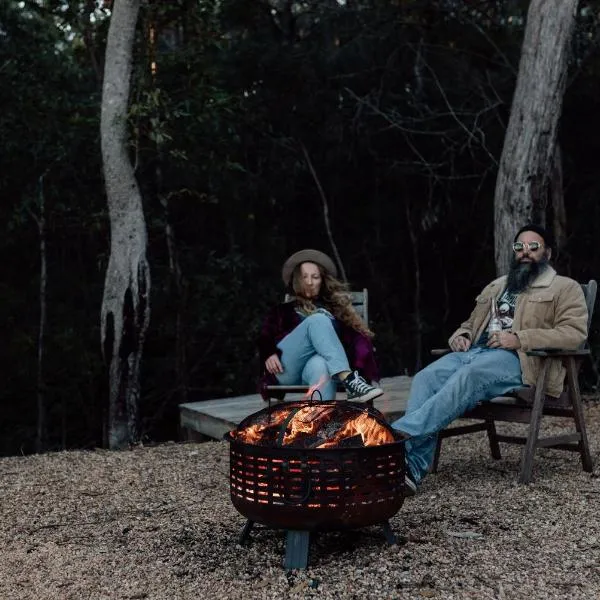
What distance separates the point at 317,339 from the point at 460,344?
2.23 ft

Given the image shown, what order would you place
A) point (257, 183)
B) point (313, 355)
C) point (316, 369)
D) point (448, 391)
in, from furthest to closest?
point (257, 183) < point (313, 355) < point (316, 369) < point (448, 391)

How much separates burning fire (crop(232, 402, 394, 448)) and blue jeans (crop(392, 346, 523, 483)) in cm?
67

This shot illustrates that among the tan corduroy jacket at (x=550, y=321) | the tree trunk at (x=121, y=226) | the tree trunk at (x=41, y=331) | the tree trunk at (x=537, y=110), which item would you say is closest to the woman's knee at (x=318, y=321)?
the tan corduroy jacket at (x=550, y=321)

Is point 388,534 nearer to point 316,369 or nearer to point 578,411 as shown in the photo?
point 316,369

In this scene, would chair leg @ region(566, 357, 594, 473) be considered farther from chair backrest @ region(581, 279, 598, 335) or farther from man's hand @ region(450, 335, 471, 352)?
man's hand @ region(450, 335, 471, 352)

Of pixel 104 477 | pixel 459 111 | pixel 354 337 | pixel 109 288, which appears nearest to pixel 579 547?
pixel 354 337

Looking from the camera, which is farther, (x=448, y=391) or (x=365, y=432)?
(x=448, y=391)

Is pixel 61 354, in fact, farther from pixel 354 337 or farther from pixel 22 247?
pixel 354 337

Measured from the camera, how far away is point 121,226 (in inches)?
231

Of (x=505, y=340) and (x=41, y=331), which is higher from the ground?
(x=505, y=340)

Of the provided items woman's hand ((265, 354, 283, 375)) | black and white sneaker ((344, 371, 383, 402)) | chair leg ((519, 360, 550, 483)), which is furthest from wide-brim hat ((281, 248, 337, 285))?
chair leg ((519, 360, 550, 483))

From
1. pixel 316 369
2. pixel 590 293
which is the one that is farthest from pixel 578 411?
pixel 316 369

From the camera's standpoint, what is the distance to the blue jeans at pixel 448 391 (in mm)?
3580

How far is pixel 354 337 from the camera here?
4273 mm
